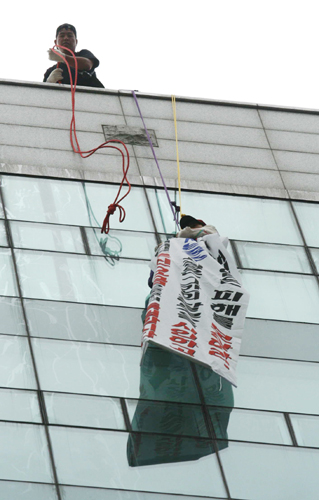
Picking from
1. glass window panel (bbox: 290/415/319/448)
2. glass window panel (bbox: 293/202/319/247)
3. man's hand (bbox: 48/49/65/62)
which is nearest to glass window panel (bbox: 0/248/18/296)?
glass window panel (bbox: 290/415/319/448)

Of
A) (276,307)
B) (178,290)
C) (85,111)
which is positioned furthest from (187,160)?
(178,290)

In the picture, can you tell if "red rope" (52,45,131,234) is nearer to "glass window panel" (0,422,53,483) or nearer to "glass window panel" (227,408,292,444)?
"glass window panel" (227,408,292,444)

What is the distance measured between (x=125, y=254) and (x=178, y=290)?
227 centimetres

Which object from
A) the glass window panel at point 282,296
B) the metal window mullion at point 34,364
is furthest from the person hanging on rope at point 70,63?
the glass window panel at point 282,296

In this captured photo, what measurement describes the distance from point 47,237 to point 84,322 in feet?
5.98

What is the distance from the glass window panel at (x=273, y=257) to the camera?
11984 mm

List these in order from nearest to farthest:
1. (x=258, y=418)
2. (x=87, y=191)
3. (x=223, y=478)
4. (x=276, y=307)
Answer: (x=223, y=478), (x=258, y=418), (x=276, y=307), (x=87, y=191)

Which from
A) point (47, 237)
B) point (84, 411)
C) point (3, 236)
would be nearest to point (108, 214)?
point (47, 237)

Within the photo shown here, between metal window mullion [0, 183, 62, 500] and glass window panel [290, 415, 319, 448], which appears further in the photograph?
glass window panel [290, 415, 319, 448]

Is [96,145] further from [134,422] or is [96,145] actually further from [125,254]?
[134,422]

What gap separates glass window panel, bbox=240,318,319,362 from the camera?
10.4 meters

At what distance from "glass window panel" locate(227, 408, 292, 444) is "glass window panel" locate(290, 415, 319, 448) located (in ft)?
0.39

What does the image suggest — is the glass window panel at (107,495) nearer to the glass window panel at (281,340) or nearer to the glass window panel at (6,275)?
the glass window panel at (281,340)

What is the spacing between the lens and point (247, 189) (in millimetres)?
13547
